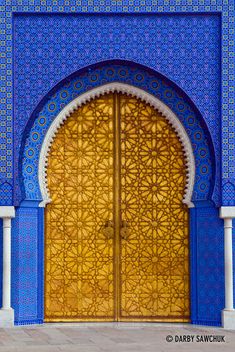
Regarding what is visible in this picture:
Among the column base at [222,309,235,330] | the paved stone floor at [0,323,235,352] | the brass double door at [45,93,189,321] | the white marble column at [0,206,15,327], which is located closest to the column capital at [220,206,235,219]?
the brass double door at [45,93,189,321]

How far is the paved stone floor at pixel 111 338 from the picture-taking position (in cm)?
616

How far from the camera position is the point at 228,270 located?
7.33 metres

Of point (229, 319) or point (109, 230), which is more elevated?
point (109, 230)

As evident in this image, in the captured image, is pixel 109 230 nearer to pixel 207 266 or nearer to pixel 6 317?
pixel 207 266

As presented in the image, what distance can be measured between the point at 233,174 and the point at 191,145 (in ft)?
1.68

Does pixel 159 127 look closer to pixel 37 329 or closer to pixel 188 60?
pixel 188 60

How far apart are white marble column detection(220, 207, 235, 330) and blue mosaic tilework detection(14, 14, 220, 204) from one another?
16.7 inches

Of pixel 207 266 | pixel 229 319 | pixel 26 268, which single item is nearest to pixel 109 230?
pixel 26 268

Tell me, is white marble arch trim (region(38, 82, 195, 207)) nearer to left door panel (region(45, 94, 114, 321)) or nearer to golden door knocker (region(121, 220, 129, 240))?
left door panel (region(45, 94, 114, 321))

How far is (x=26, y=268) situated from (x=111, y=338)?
1.22 metres

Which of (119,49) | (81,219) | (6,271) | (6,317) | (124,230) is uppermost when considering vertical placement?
(119,49)

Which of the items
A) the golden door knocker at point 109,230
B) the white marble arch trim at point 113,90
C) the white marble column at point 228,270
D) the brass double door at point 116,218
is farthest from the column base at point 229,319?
the golden door knocker at point 109,230

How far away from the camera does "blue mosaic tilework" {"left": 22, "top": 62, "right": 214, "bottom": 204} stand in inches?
297

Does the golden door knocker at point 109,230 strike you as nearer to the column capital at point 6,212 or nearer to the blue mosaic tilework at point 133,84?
the blue mosaic tilework at point 133,84
